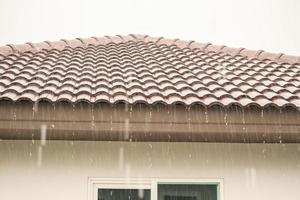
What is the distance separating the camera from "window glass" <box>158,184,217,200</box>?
6.46 m

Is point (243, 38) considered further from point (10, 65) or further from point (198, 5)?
point (10, 65)

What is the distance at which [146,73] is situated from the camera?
7.50m

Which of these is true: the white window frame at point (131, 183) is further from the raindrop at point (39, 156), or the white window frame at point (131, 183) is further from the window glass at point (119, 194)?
the raindrop at point (39, 156)

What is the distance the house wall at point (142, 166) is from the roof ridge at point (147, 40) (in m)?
2.93

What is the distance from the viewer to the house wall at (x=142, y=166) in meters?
6.29

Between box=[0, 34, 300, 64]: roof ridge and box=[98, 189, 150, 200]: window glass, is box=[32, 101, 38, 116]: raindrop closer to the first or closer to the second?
box=[98, 189, 150, 200]: window glass

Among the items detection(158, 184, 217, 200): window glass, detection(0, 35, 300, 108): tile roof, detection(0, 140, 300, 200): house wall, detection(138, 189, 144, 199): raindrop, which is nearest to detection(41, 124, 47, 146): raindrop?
detection(0, 140, 300, 200): house wall

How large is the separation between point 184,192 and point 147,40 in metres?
5.21

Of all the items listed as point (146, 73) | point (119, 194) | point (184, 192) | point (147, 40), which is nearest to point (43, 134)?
point (119, 194)

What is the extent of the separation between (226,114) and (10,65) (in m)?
3.52

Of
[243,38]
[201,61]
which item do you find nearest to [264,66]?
[201,61]

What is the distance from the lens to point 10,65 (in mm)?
Answer: 7844

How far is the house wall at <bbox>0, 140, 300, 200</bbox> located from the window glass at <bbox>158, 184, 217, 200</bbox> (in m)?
0.15

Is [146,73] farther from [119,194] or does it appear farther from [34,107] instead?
[34,107]
